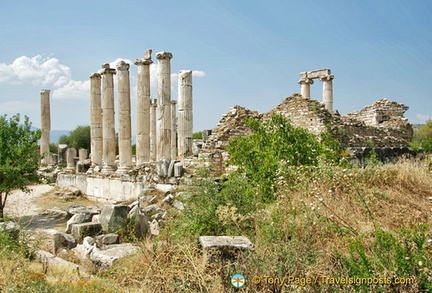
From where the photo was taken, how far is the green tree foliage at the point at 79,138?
2006 inches

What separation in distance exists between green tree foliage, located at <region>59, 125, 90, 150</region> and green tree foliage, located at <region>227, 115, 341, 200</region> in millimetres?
44852

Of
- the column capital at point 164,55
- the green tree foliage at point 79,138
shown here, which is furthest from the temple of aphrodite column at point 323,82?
the green tree foliage at point 79,138

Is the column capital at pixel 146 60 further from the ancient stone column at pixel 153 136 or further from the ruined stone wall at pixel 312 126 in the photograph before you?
the ancient stone column at pixel 153 136

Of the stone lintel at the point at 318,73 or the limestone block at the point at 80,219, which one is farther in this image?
the stone lintel at the point at 318,73

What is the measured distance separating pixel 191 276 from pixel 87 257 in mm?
3526

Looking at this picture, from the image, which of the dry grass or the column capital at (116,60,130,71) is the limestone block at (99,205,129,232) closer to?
the dry grass

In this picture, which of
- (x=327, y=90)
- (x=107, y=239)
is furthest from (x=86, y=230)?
(x=327, y=90)

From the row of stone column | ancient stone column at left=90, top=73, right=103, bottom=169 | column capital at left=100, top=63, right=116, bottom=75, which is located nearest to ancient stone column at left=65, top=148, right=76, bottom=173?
the row of stone column

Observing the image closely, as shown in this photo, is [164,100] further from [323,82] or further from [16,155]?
[323,82]

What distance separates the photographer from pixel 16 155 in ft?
45.5

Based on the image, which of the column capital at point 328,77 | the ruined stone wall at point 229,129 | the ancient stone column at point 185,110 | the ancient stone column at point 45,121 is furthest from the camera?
the ancient stone column at point 45,121

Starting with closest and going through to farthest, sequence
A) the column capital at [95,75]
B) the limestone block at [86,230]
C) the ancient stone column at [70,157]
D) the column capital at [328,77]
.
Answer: the limestone block at [86,230]
the column capital at [95,75]
the column capital at [328,77]
the ancient stone column at [70,157]

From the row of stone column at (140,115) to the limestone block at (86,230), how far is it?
8497mm

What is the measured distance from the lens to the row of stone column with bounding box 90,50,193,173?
18672 millimetres
